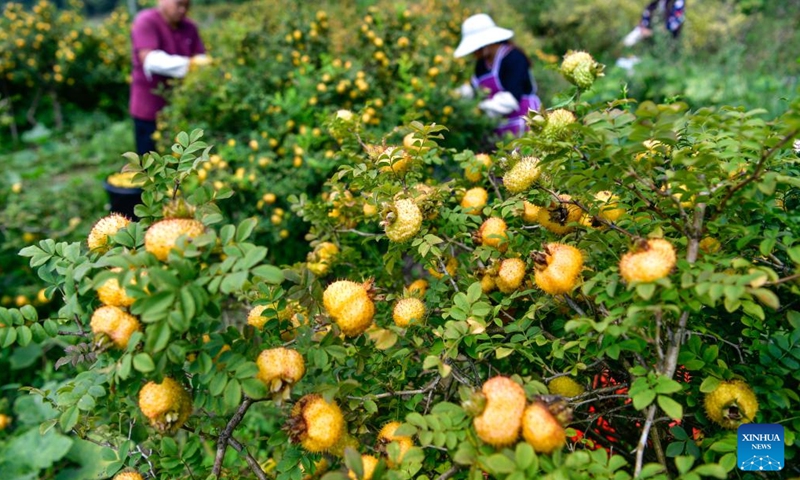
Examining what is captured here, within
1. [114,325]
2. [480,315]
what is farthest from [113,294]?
[480,315]

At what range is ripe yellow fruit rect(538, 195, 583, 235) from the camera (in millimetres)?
1200

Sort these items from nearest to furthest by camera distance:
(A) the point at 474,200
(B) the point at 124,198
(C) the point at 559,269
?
(C) the point at 559,269
(A) the point at 474,200
(B) the point at 124,198

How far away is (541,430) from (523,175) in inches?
22.3

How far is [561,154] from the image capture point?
1.05 metres

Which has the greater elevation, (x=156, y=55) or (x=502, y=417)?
(x=156, y=55)

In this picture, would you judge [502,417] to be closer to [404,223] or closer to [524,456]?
[524,456]

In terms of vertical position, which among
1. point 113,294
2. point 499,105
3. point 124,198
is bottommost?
point 124,198

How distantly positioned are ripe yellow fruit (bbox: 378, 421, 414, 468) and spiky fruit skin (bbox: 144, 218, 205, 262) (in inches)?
19.8

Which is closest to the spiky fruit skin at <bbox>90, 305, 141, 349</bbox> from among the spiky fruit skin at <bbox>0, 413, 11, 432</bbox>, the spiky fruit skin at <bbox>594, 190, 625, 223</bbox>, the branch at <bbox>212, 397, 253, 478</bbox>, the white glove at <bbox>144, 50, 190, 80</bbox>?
the branch at <bbox>212, 397, 253, 478</bbox>

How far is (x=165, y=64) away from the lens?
3449 millimetres

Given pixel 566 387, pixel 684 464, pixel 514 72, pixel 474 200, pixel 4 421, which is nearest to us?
pixel 684 464

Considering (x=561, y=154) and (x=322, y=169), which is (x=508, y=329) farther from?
(x=322, y=169)

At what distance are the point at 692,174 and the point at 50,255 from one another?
1.20 metres

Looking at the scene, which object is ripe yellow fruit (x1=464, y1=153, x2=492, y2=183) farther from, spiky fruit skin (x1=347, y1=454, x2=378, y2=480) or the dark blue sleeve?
the dark blue sleeve
